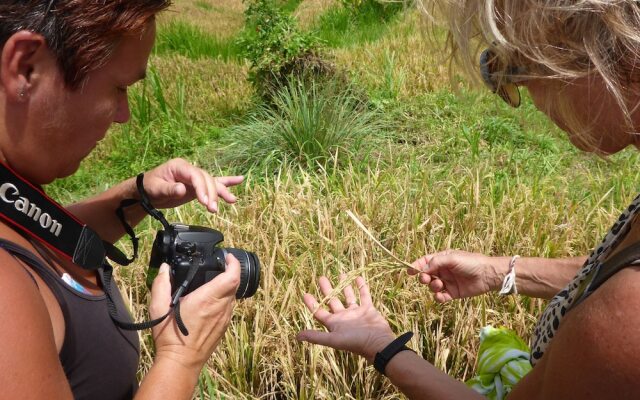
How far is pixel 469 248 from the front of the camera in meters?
2.70

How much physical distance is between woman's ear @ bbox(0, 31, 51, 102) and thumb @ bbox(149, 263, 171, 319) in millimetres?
455

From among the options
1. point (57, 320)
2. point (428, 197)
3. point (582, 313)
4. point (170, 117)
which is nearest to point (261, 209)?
point (428, 197)

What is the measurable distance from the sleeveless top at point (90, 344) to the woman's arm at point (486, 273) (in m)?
0.93

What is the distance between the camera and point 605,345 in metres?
0.95

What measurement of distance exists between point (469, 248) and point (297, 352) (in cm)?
88

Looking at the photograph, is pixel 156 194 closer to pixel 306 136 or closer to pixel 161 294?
pixel 161 294

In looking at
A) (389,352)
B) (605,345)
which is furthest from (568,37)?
(389,352)

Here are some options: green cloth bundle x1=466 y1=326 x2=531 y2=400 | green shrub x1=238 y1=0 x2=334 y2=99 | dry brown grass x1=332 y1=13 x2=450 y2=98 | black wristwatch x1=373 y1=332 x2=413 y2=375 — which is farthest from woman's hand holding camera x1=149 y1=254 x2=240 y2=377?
dry brown grass x1=332 y1=13 x2=450 y2=98

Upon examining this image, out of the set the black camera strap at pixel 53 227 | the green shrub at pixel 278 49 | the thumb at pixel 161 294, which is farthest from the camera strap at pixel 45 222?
the green shrub at pixel 278 49

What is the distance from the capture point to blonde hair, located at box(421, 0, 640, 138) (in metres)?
0.98

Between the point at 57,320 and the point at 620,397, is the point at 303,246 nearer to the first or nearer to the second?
the point at 57,320

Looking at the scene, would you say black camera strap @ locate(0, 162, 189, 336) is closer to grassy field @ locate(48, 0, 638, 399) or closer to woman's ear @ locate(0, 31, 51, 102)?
woman's ear @ locate(0, 31, 51, 102)

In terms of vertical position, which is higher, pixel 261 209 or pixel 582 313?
pixel 582 313

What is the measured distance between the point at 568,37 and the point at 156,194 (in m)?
1.07
